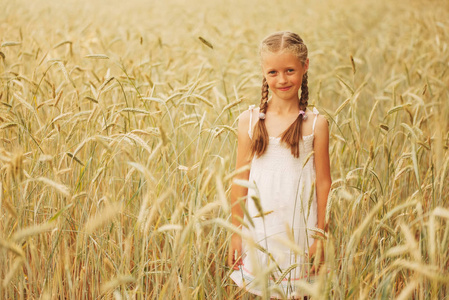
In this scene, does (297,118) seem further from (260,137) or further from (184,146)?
(184,146)

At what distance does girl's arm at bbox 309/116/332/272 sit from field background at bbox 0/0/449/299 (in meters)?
0.09

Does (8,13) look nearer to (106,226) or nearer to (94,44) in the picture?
(94,44)

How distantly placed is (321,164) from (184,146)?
110 cm

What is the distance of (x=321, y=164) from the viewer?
159cm

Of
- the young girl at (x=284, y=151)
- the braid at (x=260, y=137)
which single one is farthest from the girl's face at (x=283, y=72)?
the braid at (x=260, y=137)

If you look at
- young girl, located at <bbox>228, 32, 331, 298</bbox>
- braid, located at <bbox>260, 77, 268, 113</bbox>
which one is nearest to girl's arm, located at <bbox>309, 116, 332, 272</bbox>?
young girl, located at <bbox>228, 32, 331, 298</bbox>

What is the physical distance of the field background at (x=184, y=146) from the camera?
51.2 inches

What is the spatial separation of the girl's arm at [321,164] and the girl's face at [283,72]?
159 mm

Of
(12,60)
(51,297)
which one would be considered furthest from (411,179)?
(12,60)

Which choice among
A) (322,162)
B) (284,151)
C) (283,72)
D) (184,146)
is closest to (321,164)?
(322,162)

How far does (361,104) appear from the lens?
12.7ft

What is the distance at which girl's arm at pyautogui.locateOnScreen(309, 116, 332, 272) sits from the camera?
1.58m

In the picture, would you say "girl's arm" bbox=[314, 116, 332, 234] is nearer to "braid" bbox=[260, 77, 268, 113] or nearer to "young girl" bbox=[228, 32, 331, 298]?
"young girl" bbox=[228, 32, 331, 298]

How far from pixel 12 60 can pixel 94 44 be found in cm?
124
